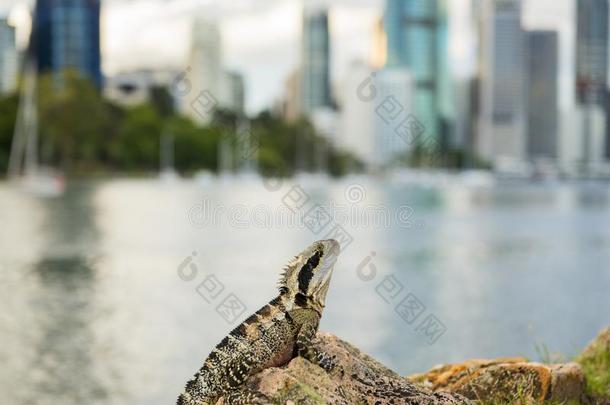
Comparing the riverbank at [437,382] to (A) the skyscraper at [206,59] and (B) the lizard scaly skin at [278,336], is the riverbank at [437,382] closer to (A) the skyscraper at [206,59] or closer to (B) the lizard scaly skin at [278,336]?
(B) the lizard scaly skin at [278,336]

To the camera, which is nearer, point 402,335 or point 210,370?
point 210,370

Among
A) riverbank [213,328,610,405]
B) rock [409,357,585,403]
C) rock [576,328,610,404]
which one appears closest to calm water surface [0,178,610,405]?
rock [576,328,610,404]

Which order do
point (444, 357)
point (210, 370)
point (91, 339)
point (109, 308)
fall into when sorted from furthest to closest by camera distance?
point (109, 308), point (91, 339), point (444, 357), point (210, 370)

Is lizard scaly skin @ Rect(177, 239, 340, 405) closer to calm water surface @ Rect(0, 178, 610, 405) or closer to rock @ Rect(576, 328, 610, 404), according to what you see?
rock @ Rect(576, 328, 610, 404)

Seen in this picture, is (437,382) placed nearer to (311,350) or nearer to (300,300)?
(311,350)

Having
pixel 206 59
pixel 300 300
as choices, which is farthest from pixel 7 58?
pixel 300 300

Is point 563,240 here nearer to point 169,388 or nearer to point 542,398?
point 169,388

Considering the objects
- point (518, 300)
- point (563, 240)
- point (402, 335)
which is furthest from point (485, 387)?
point (563, 240)
